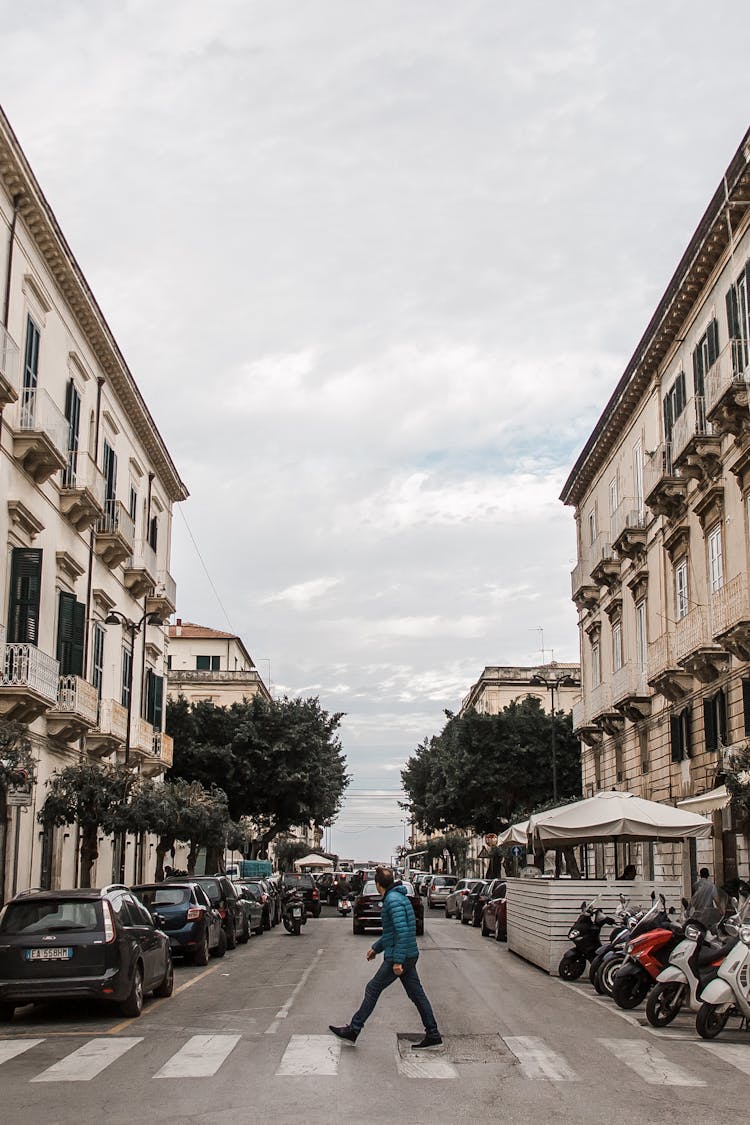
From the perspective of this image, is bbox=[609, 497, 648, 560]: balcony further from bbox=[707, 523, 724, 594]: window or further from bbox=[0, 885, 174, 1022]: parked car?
bbox=[0, 885, 174, 1022]: parked car

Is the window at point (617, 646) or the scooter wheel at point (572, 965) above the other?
the window at point (617, 646)

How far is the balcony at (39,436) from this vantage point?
2492cm

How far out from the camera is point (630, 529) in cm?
3509

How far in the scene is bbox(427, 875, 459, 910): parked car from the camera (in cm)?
5703

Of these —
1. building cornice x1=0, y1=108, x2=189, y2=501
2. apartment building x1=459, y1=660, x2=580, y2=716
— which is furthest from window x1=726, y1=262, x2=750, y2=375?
apartment building x1=459, y1=660, x2=580, y2=716

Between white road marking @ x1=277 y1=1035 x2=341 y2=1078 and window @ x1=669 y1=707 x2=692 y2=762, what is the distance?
64.6 ft

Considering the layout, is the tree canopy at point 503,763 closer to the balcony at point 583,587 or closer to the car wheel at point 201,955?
the balcony at point 583,587

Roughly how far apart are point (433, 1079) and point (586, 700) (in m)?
33.0

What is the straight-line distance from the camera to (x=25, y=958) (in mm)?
13867

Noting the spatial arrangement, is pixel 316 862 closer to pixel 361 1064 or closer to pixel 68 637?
pixel 68 637

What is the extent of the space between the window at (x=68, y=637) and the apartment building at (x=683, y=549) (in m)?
13.5

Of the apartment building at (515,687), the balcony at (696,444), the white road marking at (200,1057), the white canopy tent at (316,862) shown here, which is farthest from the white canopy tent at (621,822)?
the apartment building at (515,687)

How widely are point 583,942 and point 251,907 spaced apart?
1562cm

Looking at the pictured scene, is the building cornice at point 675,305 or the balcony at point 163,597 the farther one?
the balcony at point 163,597
